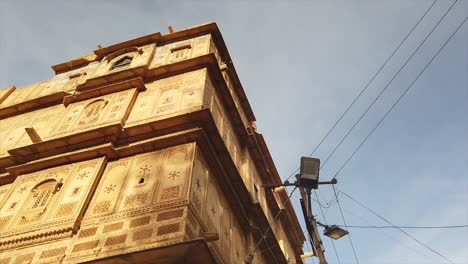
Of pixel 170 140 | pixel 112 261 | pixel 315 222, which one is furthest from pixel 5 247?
pixel 315 222

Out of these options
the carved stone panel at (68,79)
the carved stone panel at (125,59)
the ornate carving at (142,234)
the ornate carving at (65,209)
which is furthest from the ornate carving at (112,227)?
the carved stone panel at (68,79)

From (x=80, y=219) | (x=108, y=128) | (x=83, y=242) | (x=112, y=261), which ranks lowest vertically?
(x=112, y=261)

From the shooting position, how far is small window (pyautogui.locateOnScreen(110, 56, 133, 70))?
42.5ft

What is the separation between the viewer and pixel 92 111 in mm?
10578

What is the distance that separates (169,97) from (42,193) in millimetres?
3923

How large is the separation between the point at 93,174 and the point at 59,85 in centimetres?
727

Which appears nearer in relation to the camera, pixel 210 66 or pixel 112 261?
pixel 112 261

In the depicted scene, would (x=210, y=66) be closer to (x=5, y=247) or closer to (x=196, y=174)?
(x=196, y=174)

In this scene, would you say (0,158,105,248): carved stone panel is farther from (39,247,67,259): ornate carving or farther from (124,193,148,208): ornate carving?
(124,193,148,208): ornate carving

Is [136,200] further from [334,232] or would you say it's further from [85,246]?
[334,232]

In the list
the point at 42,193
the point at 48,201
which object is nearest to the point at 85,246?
the point at 48,201

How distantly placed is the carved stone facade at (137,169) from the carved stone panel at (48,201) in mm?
27

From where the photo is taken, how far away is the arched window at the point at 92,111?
10.1 meters

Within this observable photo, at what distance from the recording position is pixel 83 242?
22.1 ft
